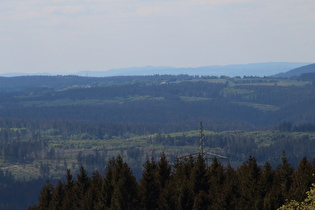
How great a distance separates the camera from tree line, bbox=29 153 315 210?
70625 millimetres

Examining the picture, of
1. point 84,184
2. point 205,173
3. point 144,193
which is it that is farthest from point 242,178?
point 84,184

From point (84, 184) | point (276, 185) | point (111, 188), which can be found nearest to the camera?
point (276, 185)

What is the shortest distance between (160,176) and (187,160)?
12.6 m

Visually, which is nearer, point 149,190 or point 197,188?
point 149,190

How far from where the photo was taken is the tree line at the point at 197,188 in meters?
70.6

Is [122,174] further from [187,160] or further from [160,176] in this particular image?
[187,160]

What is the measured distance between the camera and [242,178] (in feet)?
260

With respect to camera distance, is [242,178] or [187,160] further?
[187,160]

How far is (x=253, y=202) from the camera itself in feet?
233

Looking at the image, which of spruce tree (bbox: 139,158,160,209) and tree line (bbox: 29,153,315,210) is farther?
spruce tree (bbox: 139,158,160,209)

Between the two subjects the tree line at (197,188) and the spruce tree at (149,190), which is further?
the spruce tree at (149,190)

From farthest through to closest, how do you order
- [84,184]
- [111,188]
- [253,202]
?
[84,184] < [111,188] < [253,202]

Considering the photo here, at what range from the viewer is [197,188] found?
3150 inches

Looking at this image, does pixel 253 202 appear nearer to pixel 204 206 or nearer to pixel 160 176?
pixel 204 206
